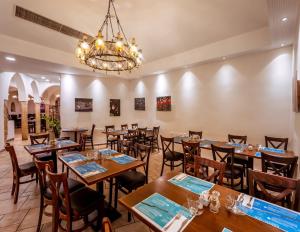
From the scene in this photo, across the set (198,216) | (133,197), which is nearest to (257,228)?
(198,216)

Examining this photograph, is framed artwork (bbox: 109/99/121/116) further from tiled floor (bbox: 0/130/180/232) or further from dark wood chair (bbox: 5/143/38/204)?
dark wood chair (bbox: 5/143/38/204)

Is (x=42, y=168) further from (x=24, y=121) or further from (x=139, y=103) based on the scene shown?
(x=24, y=121)

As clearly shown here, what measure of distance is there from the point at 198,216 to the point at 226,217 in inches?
8.4

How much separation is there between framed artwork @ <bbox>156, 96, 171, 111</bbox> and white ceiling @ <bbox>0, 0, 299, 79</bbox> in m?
2.07

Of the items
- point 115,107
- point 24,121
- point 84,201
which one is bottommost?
point 84,201

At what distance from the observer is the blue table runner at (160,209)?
45.7 inches

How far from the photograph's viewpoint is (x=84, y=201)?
189cm

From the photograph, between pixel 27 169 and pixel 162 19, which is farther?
pixel 162 19

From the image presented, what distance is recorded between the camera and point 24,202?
276 centimetres

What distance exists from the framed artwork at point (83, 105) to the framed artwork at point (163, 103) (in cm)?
309

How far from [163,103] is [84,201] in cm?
493

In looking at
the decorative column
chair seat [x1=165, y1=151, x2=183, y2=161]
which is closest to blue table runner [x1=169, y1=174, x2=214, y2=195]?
chair seat [x1=165, y1=151, x2=183, y2=161]

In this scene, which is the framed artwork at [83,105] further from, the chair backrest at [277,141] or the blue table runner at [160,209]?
the chair backrest at [277,141]

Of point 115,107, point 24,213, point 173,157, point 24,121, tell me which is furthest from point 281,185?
point 24,121
